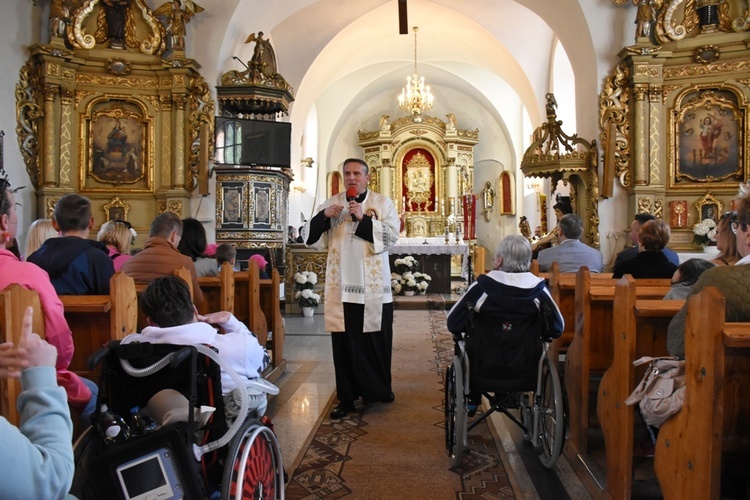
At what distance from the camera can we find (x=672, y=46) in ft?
30.0

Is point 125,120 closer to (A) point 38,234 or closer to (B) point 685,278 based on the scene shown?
(A) point 38,234

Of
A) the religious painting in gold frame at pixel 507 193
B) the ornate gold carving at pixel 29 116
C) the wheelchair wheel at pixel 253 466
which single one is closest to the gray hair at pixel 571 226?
the wheelchair wheel at pixel 253 466

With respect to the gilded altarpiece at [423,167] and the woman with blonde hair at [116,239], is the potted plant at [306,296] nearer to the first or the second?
the woman with blonde hair at [116,239]

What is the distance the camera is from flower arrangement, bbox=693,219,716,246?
8680 mm

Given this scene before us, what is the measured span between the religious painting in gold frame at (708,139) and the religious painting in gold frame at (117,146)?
316 inches

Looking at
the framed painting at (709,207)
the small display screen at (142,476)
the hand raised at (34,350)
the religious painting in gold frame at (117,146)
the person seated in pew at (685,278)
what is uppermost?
the religious painting in gold frame at (117,146)

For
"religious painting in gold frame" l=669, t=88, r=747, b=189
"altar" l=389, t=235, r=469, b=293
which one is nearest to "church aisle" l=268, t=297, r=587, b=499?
"religious painting in gold frame" l=669, t=88, r=747, b=189

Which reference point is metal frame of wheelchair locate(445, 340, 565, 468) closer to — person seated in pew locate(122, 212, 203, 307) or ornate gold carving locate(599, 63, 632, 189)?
person seated in pew locate(122, 212, 203, 307)

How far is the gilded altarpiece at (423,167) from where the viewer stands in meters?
19.2

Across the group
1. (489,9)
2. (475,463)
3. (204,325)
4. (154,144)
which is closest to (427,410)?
(475,463)

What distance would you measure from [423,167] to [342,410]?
15.8 meters

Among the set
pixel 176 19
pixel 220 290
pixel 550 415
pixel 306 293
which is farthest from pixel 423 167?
pixel 550 415

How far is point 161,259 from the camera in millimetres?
3791

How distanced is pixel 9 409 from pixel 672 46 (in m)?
9.76
